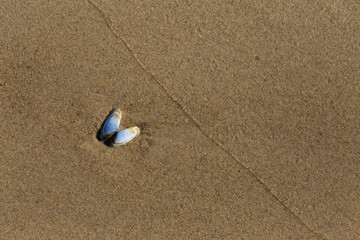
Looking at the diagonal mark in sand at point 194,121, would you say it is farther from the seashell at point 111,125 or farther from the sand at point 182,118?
the seashell at point 111,125

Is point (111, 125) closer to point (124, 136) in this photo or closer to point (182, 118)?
point (124, 136)

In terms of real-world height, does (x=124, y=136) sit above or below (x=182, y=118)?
below

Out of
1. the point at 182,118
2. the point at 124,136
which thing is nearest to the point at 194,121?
the point at 182,118

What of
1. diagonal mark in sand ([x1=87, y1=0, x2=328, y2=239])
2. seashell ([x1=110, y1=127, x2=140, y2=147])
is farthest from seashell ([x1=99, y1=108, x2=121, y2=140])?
diagonal mark in sand ([x1=87, y1=0, x2=328, y2=239])

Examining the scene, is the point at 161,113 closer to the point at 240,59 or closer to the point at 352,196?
the point at 240,59

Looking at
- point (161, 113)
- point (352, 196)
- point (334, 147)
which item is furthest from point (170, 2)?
point (352, 196)

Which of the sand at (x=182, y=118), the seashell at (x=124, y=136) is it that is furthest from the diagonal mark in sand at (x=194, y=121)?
the seashell at (x=124, y=136)
